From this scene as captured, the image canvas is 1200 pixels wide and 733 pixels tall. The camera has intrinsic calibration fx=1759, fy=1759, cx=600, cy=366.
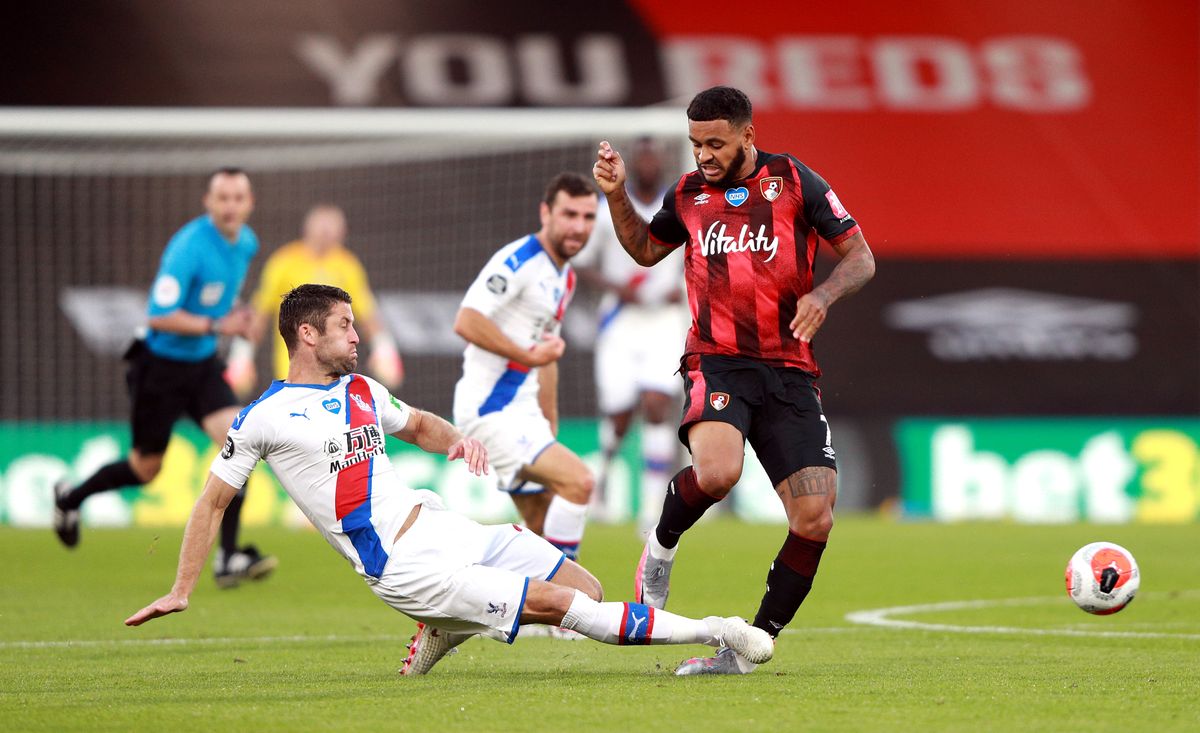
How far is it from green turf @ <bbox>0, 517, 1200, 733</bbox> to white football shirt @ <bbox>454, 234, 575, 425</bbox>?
45.2 inches

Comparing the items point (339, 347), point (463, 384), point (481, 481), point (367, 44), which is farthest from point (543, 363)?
point (367, 44)

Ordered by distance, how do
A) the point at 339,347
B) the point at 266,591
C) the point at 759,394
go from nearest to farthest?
1. the point at 339,347
2. the point at 759,394
3. the point at 266,591

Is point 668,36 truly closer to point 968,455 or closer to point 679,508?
point 968,455

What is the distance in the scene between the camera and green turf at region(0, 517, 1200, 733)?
16.5 feet

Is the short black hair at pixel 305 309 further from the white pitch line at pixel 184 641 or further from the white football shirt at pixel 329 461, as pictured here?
the white pitch line at pixel 184 641

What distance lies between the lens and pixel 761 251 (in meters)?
6.30

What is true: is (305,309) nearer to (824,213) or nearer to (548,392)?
(824,213)

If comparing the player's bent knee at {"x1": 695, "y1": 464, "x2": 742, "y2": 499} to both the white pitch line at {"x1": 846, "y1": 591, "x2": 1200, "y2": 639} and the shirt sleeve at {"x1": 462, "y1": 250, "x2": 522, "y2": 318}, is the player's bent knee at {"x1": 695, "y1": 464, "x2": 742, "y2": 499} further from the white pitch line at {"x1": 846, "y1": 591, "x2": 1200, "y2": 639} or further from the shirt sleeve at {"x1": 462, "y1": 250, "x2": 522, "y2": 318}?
the shirt sleeve at {"x1": 462, "y1": 250, "x2": 522, "y2": 318}

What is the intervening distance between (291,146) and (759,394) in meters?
11.1

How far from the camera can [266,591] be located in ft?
32.0

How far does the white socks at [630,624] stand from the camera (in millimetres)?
5836

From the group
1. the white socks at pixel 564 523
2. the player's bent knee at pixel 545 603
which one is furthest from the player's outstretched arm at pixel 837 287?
the white socks at pixel 564 523

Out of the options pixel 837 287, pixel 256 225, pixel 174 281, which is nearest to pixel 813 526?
pixel 837 287

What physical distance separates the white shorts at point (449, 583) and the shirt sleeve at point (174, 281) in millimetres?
4476
